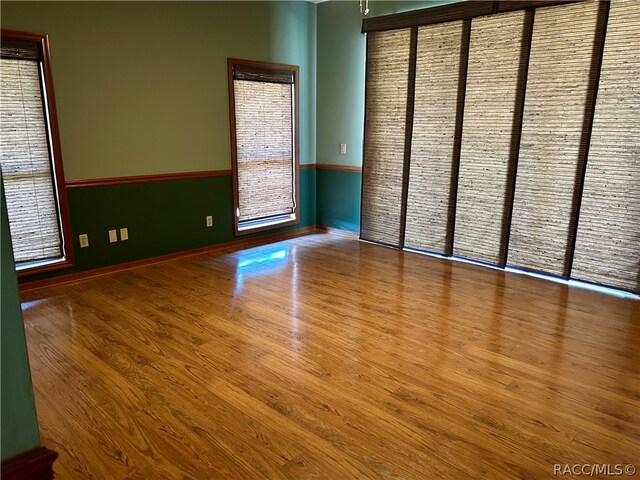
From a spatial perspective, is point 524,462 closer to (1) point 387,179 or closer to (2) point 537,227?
(2) point 537,227

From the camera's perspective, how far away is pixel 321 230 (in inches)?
238

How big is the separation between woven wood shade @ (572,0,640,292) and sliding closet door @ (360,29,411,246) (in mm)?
1795

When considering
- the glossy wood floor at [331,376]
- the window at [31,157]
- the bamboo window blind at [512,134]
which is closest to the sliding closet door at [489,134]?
the bamboo window blind at [512,134]

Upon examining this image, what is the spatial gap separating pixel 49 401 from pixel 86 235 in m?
2.08

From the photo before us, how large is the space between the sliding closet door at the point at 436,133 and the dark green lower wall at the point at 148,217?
6.65 ft

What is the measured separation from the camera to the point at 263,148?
17.4ft

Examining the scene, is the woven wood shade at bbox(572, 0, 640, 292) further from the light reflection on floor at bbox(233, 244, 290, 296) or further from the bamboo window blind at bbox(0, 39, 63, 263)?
the bamboo window blind at bbox(0, 39, 63, 263)

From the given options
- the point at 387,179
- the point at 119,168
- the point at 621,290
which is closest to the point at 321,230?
the point at 387,179

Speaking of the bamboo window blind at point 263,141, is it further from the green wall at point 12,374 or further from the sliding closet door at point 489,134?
the green wall at point 12,374

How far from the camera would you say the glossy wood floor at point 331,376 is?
1.91 meters

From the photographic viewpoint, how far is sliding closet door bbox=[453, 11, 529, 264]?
4.04m

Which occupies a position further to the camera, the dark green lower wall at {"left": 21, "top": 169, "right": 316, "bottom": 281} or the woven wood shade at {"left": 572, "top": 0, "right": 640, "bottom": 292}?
the dark green lower wall at {"left": 21, "top": 169, "right": 316, "bottom": 281}

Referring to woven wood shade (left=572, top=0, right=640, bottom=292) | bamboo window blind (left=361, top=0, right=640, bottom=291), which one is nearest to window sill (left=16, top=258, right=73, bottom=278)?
bamboo window blind (left=361, top=0, right=640, bottom=291)

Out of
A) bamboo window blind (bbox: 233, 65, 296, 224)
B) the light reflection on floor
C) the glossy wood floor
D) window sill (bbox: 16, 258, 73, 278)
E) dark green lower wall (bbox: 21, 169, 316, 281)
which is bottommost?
the glossy wood floor
